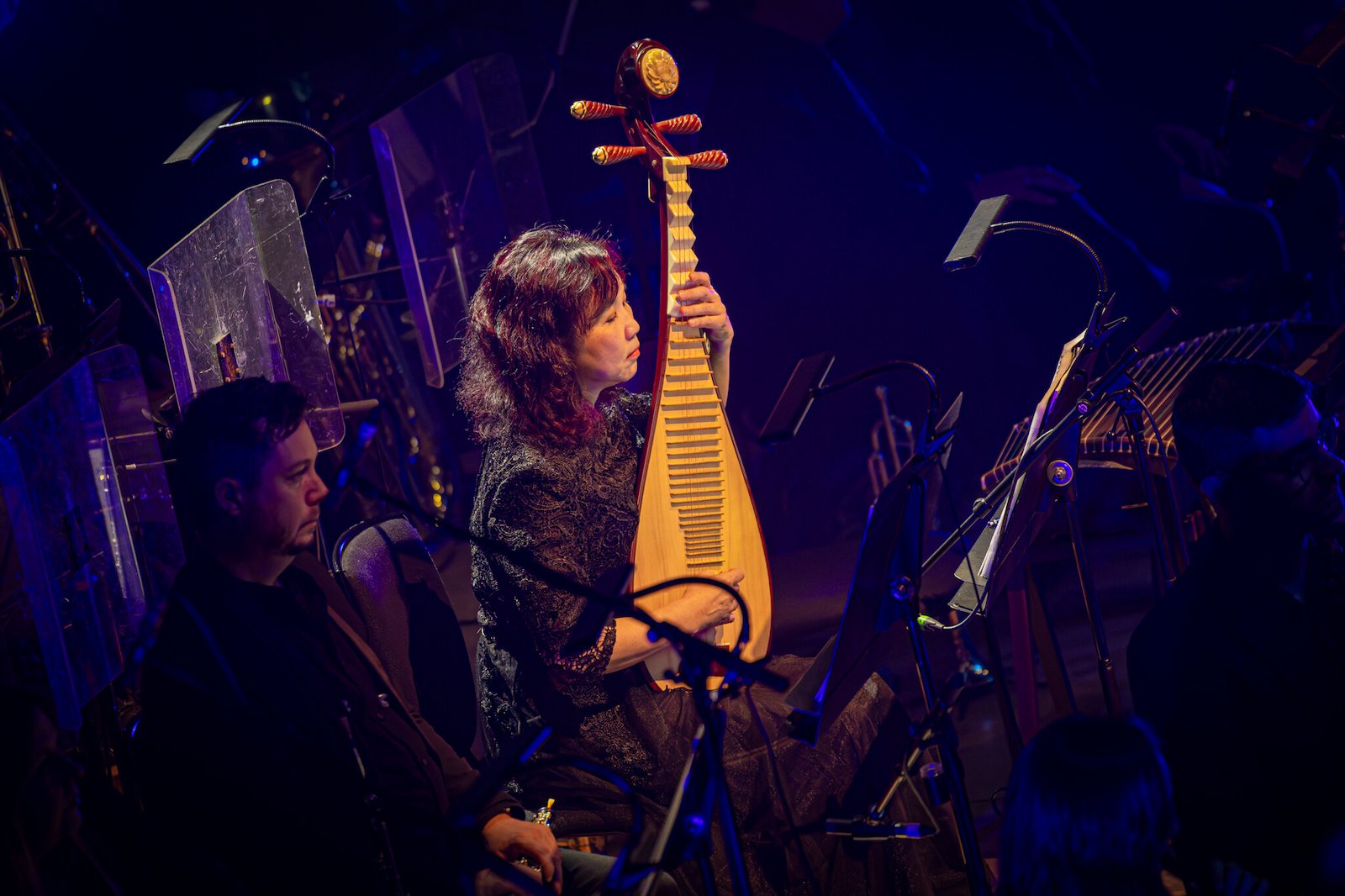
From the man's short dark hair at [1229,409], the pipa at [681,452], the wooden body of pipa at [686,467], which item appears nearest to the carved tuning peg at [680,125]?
the pipa at [681,452]

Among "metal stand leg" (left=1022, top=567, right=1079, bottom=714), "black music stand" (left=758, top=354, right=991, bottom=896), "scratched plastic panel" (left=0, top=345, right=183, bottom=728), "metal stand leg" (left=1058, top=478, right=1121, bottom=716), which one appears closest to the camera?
"black music stand" (left=758, top=354, right=991, bottom=896)

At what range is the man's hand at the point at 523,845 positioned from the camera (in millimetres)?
2057

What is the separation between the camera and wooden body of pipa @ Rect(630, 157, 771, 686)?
2551 mm

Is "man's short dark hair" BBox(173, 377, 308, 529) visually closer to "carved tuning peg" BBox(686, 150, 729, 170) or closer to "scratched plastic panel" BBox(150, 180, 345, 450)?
"scratched plastic panel" BBox(150, 180, 345, 450)

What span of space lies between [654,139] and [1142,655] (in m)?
1.73

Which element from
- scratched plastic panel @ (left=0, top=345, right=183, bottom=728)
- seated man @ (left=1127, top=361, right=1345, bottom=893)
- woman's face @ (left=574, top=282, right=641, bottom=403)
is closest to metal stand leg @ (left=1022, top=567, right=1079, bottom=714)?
seated man @ (left=1127, top=361, right=1345, bottom=893)

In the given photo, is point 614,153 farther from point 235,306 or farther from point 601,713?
point 601,713

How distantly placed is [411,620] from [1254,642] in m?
1.90

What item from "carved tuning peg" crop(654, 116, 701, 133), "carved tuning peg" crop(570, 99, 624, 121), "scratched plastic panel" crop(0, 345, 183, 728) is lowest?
"scratched plastic panel" crop(0, 345, 183, 728)

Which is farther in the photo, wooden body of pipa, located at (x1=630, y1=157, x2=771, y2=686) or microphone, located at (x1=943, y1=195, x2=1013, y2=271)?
wooden body of pipa, located at (x1=630, y1=157, x2=771, y2=686)

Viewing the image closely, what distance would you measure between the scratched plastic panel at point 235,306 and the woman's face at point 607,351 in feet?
2.60

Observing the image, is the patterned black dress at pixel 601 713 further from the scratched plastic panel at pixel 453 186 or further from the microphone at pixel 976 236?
the scratched plastic panel at pixel 453 186

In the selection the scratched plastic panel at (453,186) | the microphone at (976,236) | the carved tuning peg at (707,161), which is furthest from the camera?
the scratched plastic panel at (453,186)

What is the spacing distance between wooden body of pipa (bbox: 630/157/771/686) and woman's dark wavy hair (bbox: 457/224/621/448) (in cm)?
25
